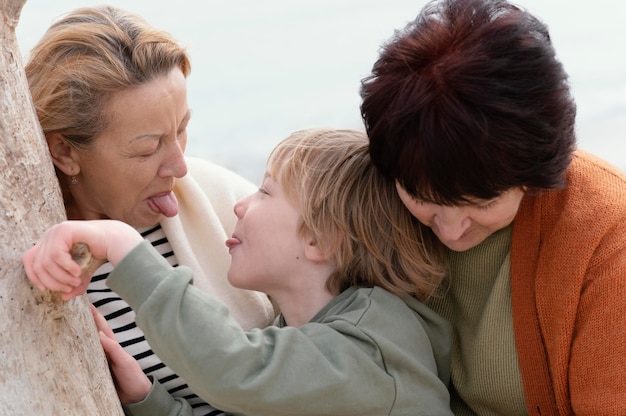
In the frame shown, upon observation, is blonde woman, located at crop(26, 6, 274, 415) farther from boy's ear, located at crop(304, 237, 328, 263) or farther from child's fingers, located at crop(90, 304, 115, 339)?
boy's ear, located at crop(304, 237, 328, 263)

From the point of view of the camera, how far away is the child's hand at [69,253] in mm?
1673

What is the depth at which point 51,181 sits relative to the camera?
71.5 inches

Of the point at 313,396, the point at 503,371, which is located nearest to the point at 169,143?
the point at 313,396

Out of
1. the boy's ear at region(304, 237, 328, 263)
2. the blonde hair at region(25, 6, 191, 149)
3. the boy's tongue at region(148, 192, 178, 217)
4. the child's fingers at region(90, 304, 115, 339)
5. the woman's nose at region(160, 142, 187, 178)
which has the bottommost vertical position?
the child's fingers at region(90, 304, 115, 339)

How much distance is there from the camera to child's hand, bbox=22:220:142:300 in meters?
1.67

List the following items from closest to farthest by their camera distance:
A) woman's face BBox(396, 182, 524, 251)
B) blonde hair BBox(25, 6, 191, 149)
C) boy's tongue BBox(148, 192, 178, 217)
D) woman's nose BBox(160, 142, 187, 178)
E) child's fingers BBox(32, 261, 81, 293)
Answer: child's fingers BBox(32, 261, 81, 293) < woman's face BBox(396, 182, 524, 251) < blonde hair BBox(25, 6, 191, 149) < woman's nose BBox(160, 142, 187, 178) < boy's tongue BBox(148, 192, 178, 217)

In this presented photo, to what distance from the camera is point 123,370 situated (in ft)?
7.22

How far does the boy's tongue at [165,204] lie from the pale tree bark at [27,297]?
64cm

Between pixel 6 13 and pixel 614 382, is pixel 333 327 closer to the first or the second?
pixel 614 382

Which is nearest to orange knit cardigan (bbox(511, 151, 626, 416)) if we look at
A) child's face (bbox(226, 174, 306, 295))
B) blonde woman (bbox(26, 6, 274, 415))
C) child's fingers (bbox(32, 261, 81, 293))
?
child's face (bbox(226, 174, 306, 295))

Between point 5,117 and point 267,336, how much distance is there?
688 millimetres

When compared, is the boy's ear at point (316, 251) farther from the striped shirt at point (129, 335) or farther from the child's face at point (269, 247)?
the striped shirt at point (129, 335)

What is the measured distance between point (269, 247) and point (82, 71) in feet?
2.01

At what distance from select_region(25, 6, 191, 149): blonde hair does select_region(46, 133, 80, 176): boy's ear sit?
0.07ft
